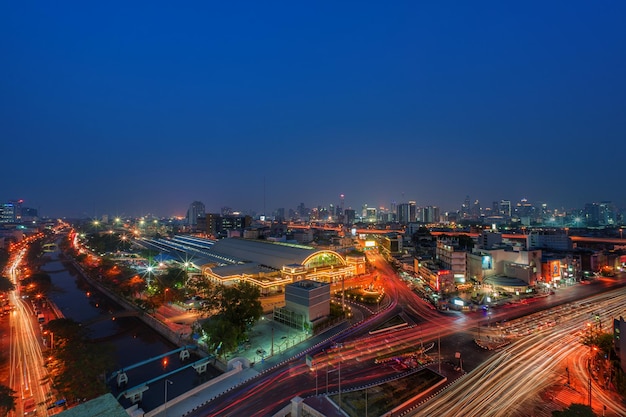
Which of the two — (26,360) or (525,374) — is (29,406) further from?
(525,374)

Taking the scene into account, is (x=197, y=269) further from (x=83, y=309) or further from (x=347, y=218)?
(x=347, y=218)

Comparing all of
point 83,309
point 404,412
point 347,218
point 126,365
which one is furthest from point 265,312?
point 347,218

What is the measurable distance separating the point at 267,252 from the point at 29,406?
84.6ft

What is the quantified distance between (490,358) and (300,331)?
1152 centimetres

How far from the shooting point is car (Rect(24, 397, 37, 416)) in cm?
1302

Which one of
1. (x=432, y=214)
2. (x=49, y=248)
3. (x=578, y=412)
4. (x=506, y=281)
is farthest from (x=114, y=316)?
(x=432, y=214)

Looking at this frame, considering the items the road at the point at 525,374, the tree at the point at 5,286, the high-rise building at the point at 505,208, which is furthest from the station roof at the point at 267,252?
the high-rise building at the point at 505,208

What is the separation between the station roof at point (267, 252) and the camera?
34469mm

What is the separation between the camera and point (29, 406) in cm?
1348

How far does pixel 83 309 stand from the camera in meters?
28.7

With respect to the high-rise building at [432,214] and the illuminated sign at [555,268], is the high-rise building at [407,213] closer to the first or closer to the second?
the high-rise building at [432,214]

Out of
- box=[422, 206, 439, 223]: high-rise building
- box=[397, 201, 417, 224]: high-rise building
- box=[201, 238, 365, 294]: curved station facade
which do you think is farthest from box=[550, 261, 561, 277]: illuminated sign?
box=[422, 206, 439, 223]: high-rise building

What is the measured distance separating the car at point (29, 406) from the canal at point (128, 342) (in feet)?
9.65

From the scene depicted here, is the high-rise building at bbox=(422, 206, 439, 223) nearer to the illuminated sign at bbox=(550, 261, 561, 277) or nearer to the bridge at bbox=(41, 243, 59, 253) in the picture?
the illuminated sign at bbox=(550, 261, 561, 277)
